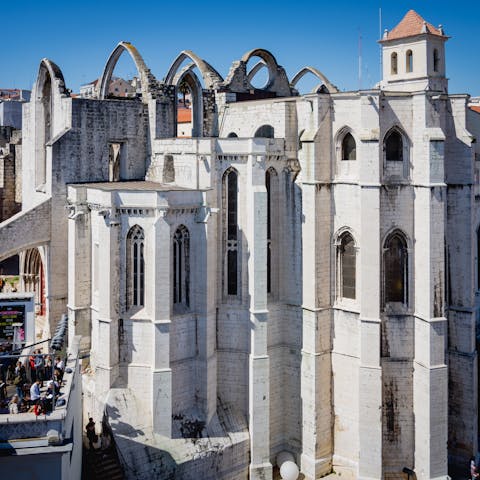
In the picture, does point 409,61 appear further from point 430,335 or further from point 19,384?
point 19,384

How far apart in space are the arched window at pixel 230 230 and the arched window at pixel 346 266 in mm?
3957

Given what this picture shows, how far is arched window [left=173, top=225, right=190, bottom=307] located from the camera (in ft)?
83.7

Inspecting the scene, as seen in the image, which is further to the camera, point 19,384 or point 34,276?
point 34,276

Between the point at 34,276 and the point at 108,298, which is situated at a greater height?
the point at 34,276

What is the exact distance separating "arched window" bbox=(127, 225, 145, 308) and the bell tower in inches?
548

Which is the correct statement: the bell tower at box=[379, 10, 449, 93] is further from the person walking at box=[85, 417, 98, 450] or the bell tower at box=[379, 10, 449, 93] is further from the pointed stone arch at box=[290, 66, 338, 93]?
the person walking at box=[85, 417, 98, 450]

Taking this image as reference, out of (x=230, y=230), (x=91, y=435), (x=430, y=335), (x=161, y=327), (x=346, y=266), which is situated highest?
(x=230, y=230)

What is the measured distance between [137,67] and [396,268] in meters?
14.3

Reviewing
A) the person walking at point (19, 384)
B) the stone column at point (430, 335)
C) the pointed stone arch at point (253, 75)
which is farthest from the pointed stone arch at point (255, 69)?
the person walking at point (19, 384)

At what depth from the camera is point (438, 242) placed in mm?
25281

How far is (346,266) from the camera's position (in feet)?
87.6

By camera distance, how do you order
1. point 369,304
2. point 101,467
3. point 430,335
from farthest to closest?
1. point 369,304
2. point 430,335
3. point 101,467

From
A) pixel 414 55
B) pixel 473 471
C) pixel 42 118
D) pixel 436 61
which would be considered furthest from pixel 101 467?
pixel 436 61

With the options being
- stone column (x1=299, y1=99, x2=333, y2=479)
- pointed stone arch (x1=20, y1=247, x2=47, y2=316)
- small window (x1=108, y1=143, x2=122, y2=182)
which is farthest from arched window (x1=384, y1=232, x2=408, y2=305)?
pointed stone arch (x1=20, y1=247, x2=47, y2=316)
